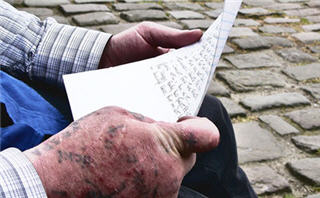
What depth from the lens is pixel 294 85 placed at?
296cm

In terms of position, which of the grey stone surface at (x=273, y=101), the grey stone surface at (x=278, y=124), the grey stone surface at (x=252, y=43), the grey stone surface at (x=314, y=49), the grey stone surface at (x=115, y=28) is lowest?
the grey stone surface at (x=278, y=124)

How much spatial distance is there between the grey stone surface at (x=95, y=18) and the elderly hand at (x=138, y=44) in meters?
2.06

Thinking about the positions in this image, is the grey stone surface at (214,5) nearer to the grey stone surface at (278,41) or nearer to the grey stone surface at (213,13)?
the grey stone surface at (213,13)

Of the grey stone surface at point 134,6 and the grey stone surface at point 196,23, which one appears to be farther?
the grey stone surface at point 134,6

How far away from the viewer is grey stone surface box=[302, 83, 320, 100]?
2.86 m

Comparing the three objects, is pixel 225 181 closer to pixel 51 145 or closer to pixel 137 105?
pixel 137 105

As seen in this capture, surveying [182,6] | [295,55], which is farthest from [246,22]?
[295,55]

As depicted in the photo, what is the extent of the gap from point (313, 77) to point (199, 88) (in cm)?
222

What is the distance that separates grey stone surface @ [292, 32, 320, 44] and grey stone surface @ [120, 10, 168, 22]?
3.50 ft

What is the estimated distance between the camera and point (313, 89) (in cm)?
292

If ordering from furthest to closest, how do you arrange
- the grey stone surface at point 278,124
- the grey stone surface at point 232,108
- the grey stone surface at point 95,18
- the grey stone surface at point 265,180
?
1. the grey stone surface at point 95,18
2. the grey stone surface at point 232,108
3. the grey stone surface at point 278,124
4. the grey stone surface at point 265,180

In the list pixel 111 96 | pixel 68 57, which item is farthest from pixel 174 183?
pixel 68 57

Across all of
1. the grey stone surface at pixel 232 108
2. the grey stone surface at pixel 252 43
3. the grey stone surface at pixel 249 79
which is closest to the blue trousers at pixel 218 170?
the grey stone surface at pixel 232 108

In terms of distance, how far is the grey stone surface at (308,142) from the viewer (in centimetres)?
233
